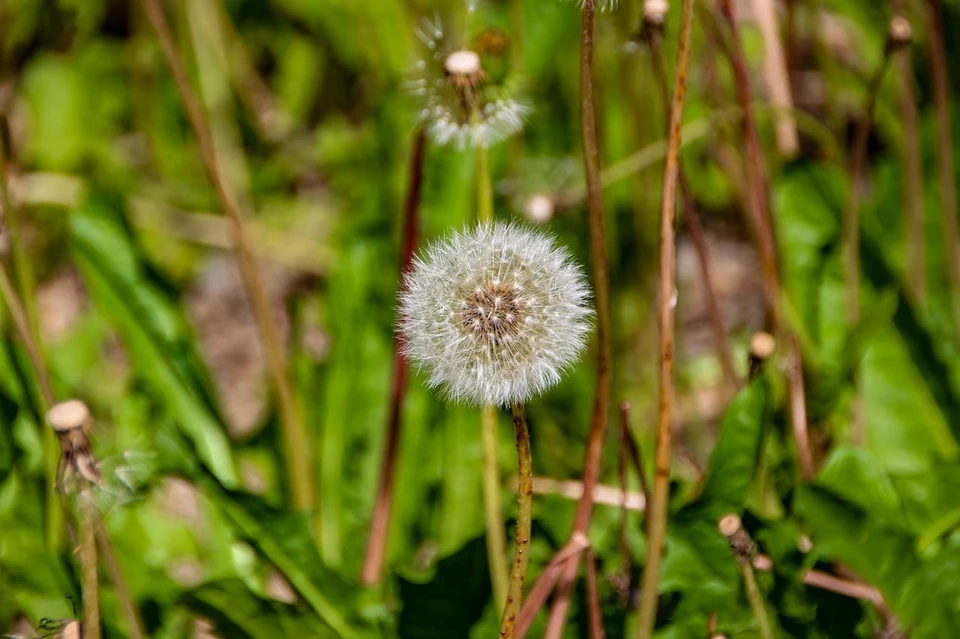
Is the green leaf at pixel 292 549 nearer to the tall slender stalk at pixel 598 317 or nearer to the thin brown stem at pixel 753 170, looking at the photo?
the tall slender stalk at pixel 598 317

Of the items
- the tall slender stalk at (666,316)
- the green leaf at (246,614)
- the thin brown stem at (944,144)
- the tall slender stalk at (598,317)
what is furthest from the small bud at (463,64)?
the thin brown stem at (944,144)

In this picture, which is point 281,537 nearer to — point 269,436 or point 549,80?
point 269,436

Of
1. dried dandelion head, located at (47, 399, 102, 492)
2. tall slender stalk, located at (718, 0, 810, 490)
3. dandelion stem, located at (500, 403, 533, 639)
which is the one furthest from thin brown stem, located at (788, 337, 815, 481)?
dried dandelion head, located at (47, 399, 102, 492)

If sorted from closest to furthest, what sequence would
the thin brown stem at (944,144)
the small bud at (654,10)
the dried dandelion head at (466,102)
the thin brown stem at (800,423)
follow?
1. the dried dandelion head at (466,102)
2. the small bud at (654,10)
3. the thin brown stem at (800,423)
4. the thin brown stem at (944,144)

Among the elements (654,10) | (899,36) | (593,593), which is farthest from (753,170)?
(593,593)

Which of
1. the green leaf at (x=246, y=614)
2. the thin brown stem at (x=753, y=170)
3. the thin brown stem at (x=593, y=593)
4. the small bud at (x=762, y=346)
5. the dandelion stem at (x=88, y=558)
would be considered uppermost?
the thin brown stem at (x=753, y=170)

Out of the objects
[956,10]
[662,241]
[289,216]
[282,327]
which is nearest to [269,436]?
[282,327]

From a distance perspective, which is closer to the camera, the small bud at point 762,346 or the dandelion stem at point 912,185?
the small bud at point 762,346
